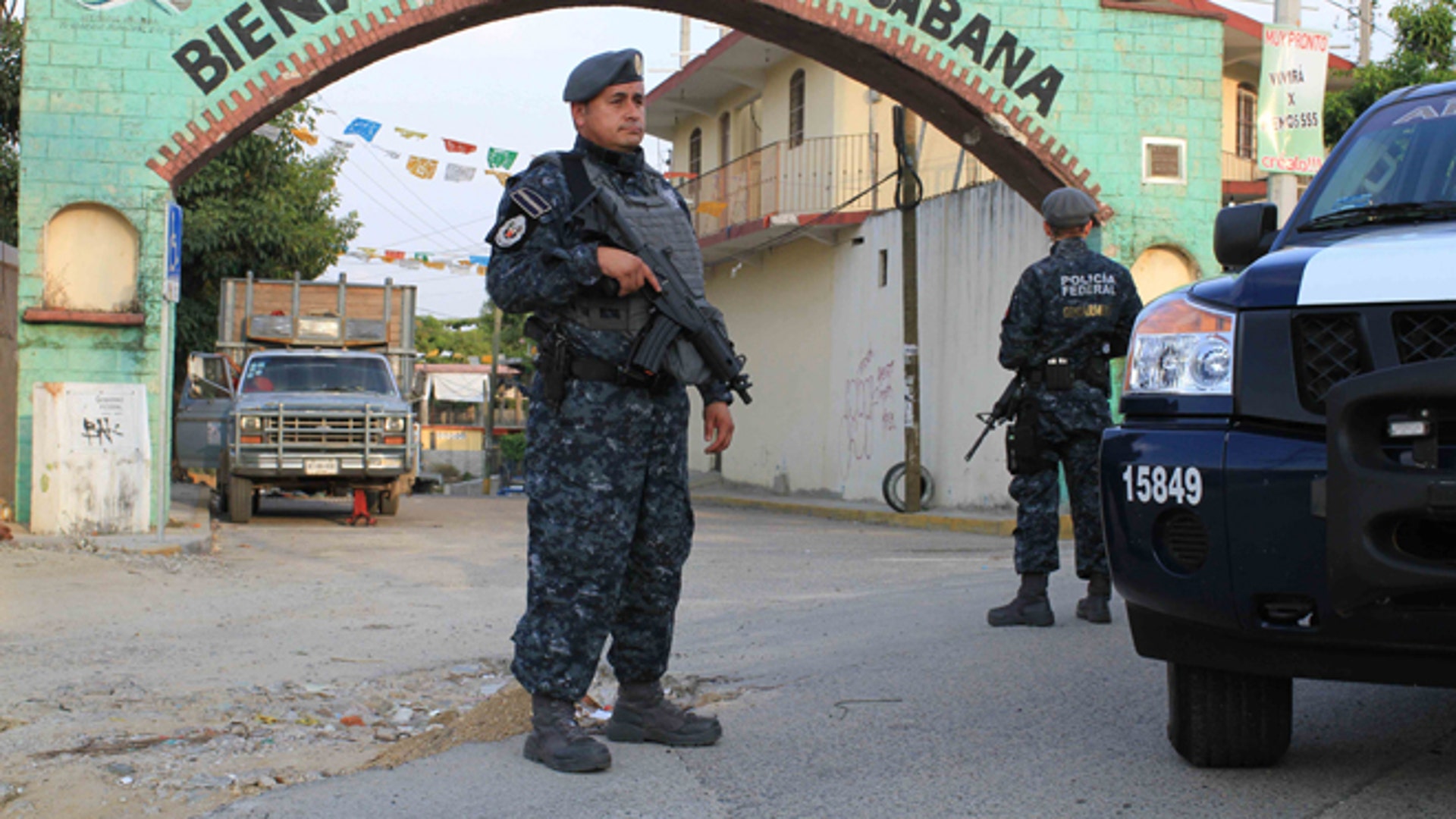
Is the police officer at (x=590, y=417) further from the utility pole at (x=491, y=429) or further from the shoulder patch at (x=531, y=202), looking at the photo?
the utility pole at (x=491, y=429)

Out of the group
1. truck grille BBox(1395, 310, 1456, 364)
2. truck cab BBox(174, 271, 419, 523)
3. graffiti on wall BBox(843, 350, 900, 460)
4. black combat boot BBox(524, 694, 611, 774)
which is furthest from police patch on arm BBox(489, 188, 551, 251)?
graffiti on wall BBox(843, 350, 900, 460)

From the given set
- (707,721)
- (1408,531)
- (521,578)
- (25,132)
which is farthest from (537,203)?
(25,132)

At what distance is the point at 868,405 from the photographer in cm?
2042

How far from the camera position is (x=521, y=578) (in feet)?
30.2

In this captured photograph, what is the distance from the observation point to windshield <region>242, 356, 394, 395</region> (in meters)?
15.5

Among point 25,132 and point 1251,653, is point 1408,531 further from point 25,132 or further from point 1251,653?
point 25,132

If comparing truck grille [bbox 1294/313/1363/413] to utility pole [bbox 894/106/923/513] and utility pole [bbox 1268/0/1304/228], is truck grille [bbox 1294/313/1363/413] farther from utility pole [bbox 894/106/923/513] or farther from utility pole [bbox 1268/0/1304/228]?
utility pole [bbox 894/106/923/513]

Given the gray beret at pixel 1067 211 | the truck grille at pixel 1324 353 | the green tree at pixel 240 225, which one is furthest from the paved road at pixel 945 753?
the green tree at pixel 240 225

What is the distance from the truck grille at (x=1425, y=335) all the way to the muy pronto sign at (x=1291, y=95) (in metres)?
9.39

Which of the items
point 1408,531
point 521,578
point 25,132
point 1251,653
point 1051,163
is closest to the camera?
point 1408,531

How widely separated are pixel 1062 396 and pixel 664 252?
253 cm

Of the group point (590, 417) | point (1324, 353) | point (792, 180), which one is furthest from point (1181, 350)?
point (792, 180)

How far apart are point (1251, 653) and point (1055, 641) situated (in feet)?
8.18

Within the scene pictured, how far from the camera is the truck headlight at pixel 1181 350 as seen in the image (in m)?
3.18
